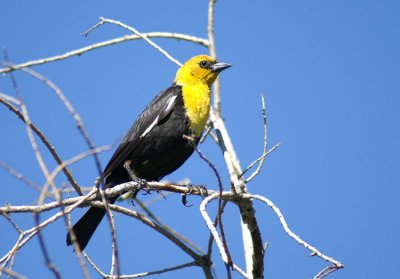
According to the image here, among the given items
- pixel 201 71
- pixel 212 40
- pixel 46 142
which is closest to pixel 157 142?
pixel 212 40

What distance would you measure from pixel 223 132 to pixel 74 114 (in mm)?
2512

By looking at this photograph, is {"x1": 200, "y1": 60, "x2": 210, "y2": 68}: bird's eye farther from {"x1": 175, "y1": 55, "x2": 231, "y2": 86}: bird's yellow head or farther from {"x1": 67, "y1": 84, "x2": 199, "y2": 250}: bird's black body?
{"x1": 67, "y1": 84, "x2": 199, "y2": 250}: bird's black body

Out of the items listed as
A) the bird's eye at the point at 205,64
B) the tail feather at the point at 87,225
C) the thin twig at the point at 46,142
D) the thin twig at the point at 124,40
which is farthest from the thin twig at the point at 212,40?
the thin twig at the point at 46,142

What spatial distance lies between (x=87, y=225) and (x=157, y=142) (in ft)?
2.66

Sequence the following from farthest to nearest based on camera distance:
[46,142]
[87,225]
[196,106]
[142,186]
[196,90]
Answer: [196,90] → [196,106] → [87,225] → [142,186] → [46,142]

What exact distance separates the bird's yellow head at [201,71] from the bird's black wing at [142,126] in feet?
1.64

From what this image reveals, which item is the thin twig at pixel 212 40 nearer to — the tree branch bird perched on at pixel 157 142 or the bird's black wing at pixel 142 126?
the tree branch bird perched on at pixel 157 142

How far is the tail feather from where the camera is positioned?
4199 mm

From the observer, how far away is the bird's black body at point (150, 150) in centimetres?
425

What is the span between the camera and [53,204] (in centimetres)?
244

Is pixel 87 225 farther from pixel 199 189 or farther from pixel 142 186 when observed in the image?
pixel 199 189

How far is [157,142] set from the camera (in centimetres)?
427

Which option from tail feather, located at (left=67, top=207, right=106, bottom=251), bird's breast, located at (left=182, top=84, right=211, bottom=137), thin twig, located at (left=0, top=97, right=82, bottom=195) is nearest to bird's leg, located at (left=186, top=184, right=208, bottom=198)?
bird's breast, located at (left=182, top=84, right=211, bottom=137)

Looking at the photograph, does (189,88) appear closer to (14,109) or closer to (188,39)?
(188,39)
